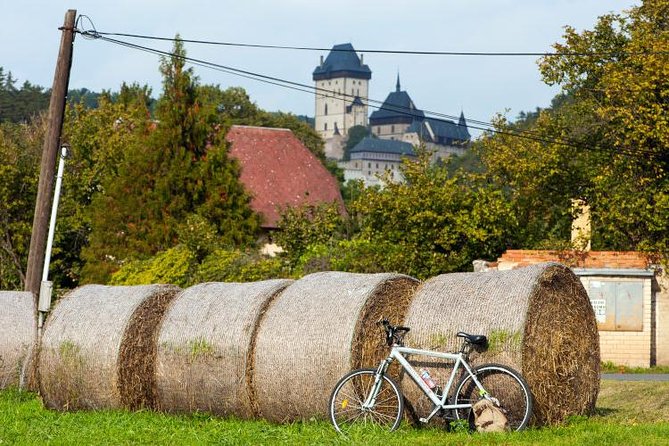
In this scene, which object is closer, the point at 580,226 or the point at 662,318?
the point at 662,318

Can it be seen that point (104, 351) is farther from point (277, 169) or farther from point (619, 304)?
point (277, 169)

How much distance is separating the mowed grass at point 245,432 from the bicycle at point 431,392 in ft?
0.71

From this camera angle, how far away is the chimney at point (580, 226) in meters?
31.6

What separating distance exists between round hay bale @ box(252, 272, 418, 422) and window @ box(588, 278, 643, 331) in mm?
15442

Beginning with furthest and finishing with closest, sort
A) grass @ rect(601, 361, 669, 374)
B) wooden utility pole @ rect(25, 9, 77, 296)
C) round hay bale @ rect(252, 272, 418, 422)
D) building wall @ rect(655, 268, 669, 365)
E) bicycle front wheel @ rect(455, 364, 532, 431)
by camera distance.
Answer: building wall @ rect(655, 268, 669, 365)
grass @ rect(601, 361, 669, 374)
wooden utility pole @ rect(25, 9, 77, 296)
round hay bale @ rect(252, 272, 418, 422)
bicycle front wheel @ rect(455, 364, 532, 431)

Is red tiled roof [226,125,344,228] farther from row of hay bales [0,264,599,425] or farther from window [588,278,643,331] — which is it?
row of hay bales [0,264,599,425]

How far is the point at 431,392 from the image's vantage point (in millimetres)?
12500

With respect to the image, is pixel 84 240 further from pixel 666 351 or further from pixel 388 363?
pixel 388 363

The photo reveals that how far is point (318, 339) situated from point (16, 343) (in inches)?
257

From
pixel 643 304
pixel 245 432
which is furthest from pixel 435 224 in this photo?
pixel 245 432

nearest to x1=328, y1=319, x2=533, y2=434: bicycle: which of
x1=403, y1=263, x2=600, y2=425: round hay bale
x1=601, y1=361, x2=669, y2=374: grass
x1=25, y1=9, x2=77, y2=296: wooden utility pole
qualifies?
x1=403, y1=263, x2=600, y2=425: round hay bale

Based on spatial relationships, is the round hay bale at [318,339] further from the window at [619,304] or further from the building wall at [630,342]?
the building wall at [630,342]

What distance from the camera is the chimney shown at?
104 ft

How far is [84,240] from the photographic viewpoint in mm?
44281
